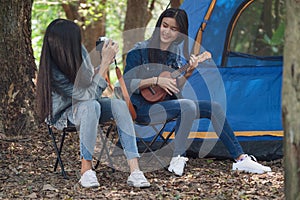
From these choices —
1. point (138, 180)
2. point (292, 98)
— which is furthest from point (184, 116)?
point (292, 98)

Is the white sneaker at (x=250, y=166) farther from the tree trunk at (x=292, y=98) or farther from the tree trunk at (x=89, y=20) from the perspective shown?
the tree trunk at (x=89, y=20)

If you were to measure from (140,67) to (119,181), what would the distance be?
2.88 feet

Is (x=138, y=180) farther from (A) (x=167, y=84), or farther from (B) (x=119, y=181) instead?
(A) (x=167, y=84)

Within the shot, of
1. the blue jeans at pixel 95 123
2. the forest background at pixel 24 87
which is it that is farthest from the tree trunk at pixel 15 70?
the blue jeans at pixel 95 123

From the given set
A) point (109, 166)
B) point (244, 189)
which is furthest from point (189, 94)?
point (244, 189)

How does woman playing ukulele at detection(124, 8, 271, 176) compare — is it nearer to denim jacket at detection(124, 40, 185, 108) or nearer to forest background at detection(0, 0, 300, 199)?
denim jacket at detection(124, 40, 185, 108)

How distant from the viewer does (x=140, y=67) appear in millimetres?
4387

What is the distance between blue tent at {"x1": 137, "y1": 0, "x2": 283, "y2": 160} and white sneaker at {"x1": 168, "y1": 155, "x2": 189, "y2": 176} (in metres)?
0.54

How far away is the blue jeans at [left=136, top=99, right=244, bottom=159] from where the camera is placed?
13.8ft

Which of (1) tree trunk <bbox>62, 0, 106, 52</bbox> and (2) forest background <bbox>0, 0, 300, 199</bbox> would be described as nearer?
(2) forest background <bbox>0, 0, 300, 199</bbox>

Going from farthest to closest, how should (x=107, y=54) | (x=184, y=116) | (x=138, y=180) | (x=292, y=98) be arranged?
(x=184, y=116) < (x=107, y=54) < (x=138, y=180) < (x=292, y=98)

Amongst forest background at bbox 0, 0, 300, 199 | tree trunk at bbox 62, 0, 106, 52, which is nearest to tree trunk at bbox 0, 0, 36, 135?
forest background at bbox 0, 0, 300, 199

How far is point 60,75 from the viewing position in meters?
3.97

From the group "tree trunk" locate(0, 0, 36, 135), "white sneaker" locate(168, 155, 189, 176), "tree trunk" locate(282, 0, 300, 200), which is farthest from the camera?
"tree trunk" locate(0, 0, 36, 135)
